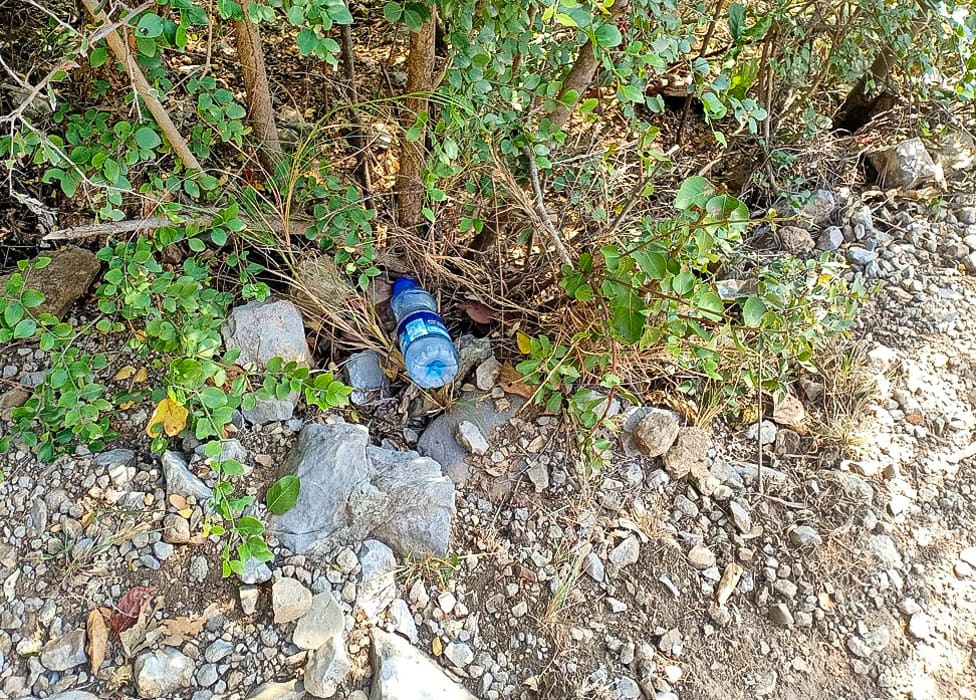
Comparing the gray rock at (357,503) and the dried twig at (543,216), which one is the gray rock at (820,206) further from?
the gray rock at (357,503)

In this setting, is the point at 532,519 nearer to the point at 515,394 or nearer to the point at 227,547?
the point at 515,394

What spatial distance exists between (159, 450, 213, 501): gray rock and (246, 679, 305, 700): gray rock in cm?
41

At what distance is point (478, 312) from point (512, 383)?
22 centimetres

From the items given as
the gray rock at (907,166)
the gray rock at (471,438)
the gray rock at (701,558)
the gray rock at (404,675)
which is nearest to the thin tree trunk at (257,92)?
the gray rock at (471,438)

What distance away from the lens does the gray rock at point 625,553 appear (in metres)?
1.78

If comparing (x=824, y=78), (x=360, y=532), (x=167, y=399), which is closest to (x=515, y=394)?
(x=360, y=532)

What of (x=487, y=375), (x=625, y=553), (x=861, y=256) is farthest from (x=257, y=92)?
(x=861, y=256)

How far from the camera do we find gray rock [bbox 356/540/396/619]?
160 cm

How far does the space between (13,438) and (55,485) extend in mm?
174

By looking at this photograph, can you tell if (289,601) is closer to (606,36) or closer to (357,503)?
(357,503)

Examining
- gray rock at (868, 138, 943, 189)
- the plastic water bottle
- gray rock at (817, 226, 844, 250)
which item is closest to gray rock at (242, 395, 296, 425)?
the plastic water bottle

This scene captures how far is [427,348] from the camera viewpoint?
1.92 metres

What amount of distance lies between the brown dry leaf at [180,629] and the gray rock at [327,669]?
24cm

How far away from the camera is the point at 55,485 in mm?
1672
